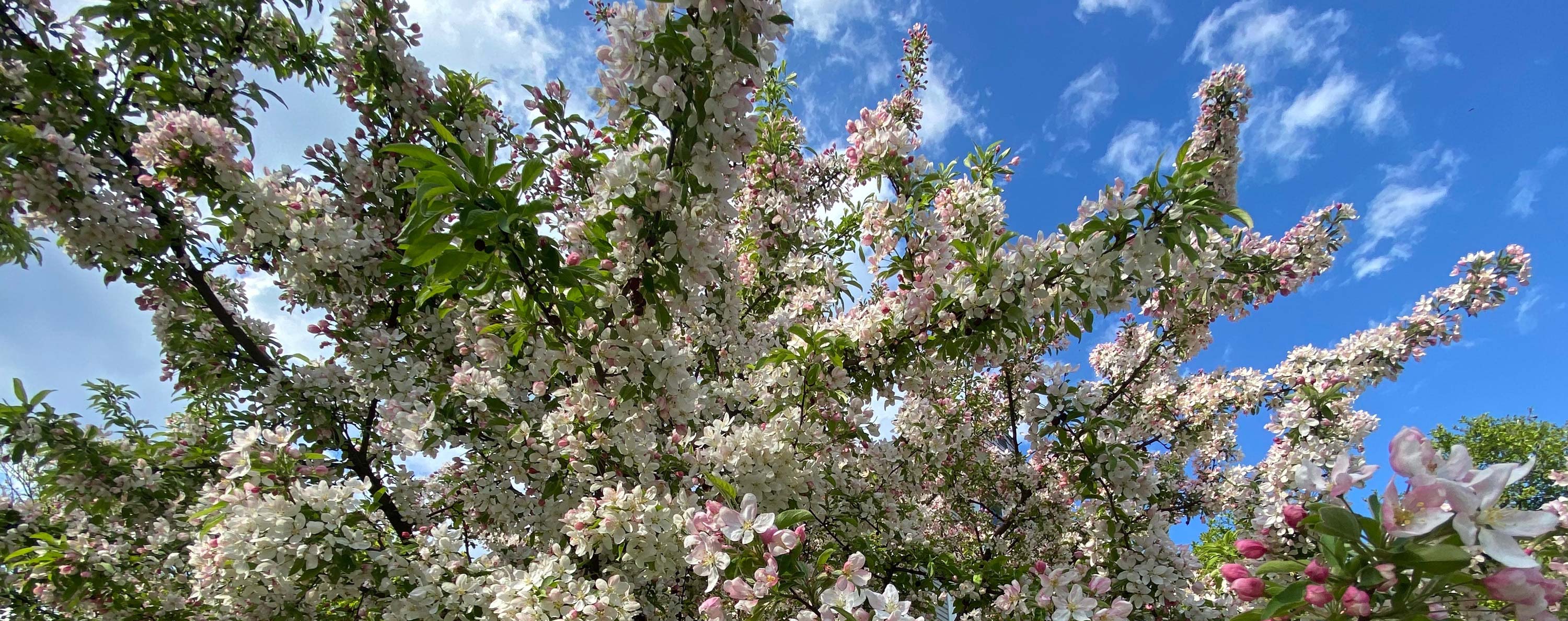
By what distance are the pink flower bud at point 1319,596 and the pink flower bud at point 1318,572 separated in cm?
2

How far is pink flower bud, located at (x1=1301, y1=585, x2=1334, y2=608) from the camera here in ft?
3.38

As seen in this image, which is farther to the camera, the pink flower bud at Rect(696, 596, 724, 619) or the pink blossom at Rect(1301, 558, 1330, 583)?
the pink flower bud at Rect(696, 596, 724, 619)

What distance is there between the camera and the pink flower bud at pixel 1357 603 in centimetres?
98

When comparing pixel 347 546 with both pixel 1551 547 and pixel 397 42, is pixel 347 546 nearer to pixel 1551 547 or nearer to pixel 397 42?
pixel 397 42

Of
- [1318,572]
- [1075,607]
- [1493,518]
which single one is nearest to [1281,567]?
[1318,572]

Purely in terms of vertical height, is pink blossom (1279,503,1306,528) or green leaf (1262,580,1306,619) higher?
pink blossom (1279,503,1306,528)

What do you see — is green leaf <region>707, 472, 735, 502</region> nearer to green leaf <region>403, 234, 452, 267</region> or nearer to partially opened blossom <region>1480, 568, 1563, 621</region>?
green leaf <region>403, 234, 452, 267</region>

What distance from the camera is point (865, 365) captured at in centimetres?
262

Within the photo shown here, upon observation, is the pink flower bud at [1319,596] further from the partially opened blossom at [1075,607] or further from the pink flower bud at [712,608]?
the pink flower bud at [712,608]

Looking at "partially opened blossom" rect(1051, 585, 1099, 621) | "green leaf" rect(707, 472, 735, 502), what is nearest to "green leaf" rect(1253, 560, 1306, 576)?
"partially opened blossom" rect(1051, 585, 1099, 621)

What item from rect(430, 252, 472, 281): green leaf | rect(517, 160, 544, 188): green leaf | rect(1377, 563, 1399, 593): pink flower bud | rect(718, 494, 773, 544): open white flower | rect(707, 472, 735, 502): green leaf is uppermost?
rect(517, 160, 544, 188): green leaf

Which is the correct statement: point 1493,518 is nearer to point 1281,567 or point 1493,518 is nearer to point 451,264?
point 1281,567

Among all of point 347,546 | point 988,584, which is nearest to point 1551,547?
point 988,584

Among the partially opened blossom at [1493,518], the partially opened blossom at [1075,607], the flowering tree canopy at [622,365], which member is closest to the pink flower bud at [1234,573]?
the flowering tree canopy at [622,365]
